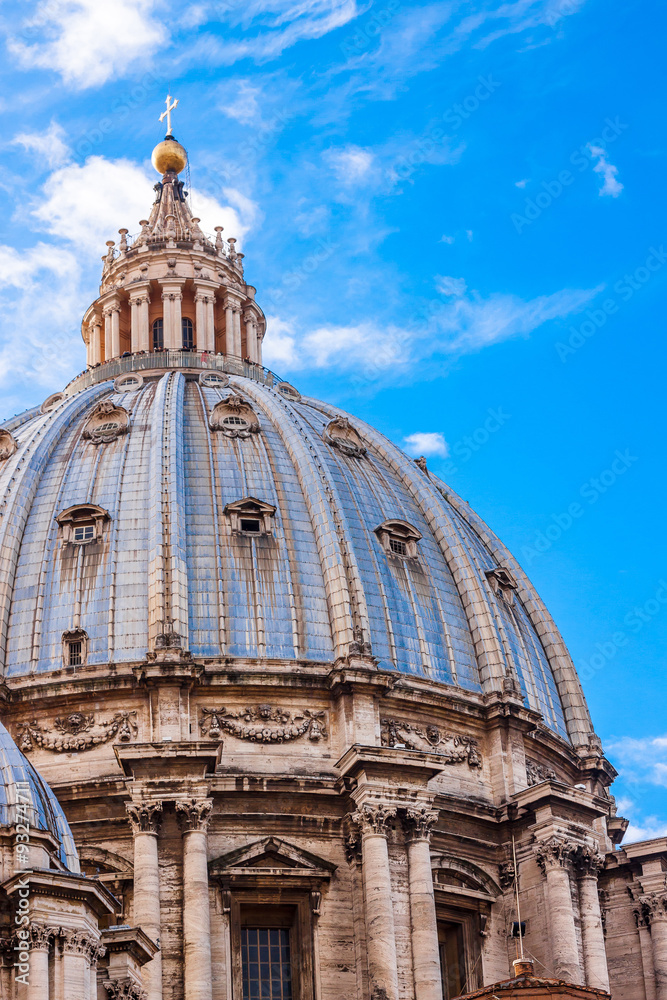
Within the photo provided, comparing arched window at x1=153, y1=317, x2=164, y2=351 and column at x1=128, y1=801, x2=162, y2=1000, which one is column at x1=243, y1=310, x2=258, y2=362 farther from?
column at x1=128, y1=801, x2=162, y2=1000

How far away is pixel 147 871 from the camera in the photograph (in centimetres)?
4438

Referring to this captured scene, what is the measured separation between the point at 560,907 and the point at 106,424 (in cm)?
2290

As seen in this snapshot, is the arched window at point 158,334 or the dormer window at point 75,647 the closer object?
A: the dormer window at point 75,647

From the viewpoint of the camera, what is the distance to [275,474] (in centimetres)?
5834

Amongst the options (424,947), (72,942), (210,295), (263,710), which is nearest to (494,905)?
(424,947)

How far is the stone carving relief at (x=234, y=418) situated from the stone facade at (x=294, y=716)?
0.15m

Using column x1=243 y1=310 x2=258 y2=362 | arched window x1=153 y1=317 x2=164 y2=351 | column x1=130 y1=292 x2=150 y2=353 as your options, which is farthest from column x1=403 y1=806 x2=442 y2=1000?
column x1=243 y1=310 x2=258 y2=362

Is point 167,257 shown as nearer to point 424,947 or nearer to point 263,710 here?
point 263,710

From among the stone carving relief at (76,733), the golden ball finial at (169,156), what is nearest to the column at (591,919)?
the stone carving relief at (76,733)

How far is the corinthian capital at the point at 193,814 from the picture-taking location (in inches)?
1770

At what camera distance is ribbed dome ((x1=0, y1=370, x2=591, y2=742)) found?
173 ft

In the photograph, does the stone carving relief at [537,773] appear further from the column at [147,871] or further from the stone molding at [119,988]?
the stone molding at [119,988]

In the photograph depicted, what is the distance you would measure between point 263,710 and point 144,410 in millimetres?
15546

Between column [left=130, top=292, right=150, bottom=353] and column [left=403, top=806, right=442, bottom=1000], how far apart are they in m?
29.1
